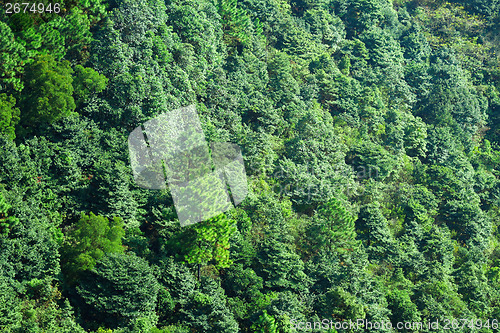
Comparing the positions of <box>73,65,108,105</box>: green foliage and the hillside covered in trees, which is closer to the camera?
the hillside covered in trees

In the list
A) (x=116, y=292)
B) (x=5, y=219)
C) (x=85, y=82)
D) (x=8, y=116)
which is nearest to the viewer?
(x=5, y=219)

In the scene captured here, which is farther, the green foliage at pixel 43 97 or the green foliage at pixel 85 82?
the green foliage at pixel 85 82

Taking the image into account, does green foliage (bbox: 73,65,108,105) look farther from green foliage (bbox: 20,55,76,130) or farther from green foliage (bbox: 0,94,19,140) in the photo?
green foliage (bbox: 0,94,19,140)

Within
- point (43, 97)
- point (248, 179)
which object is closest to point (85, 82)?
point (43, 97)

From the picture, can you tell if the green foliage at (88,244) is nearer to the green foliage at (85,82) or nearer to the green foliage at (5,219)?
the green foliage at (5,219)

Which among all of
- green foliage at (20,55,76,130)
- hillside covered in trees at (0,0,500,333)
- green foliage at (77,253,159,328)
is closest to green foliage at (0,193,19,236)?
hillside covered in trees at (0,0,500,333)

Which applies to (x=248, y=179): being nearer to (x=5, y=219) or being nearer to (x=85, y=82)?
(x=85, y=82)

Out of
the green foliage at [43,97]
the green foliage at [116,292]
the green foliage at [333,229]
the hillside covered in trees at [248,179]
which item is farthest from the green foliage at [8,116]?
the green foliage at [333,229]

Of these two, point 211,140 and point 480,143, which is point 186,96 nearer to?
point 211,140
